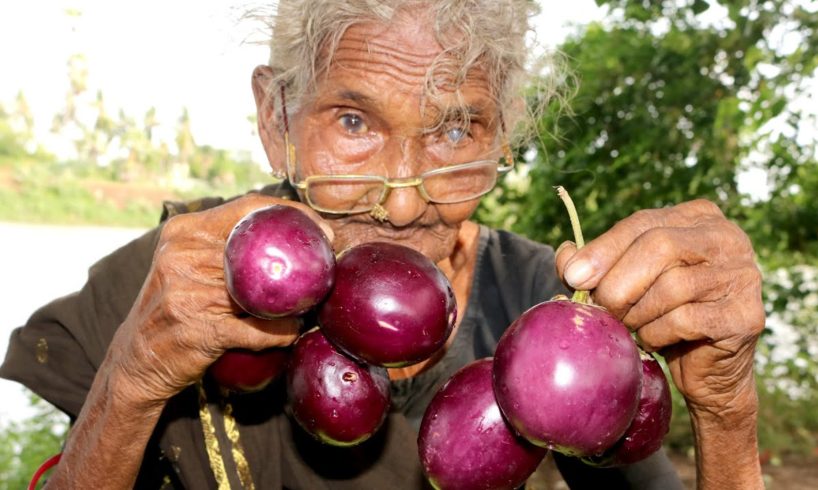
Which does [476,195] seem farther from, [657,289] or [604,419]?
[604,419]

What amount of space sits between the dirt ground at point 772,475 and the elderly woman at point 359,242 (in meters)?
2.78

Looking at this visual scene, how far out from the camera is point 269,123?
2.26 meters

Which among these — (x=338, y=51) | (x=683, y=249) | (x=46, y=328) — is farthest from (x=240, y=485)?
(x=683, y=249)

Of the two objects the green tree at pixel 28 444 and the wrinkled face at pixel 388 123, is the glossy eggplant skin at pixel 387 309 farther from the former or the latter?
the green tree at pixel 28 444

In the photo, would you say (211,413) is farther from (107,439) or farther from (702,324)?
(702,324)

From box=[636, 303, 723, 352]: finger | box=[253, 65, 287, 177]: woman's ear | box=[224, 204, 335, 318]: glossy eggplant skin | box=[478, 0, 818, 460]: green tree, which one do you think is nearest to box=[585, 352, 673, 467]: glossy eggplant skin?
box=[636, 303, 723, 352]: finger

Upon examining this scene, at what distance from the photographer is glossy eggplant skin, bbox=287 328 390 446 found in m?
1.39

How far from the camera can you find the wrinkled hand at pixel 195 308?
1.41m

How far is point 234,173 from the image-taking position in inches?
765

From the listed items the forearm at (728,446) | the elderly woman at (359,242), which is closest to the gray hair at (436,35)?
the elderly woman at (359,242)

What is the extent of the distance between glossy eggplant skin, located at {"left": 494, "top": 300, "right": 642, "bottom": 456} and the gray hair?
915 millimetres

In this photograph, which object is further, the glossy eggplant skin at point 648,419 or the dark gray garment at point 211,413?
the dark gray garment at point 211,413

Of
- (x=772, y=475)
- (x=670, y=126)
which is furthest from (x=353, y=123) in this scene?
(x=772, y=475)

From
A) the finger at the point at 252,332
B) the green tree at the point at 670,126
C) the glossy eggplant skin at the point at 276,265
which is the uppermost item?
the glossy eggplant skin at the point at 276,265
